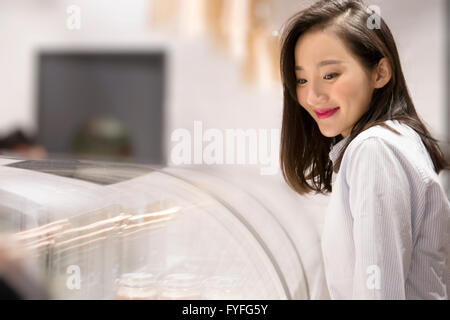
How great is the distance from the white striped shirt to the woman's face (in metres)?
0.09

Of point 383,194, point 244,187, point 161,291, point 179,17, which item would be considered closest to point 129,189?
point 161,291

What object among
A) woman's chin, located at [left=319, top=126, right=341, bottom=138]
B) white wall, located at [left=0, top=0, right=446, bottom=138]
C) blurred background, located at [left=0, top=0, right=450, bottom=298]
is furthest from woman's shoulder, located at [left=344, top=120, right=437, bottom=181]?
blurred background, located at [left=0, top=0, right=450, bottom=298]

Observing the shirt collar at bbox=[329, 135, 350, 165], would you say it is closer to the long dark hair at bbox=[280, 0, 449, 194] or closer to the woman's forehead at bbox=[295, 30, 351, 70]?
the long dark hair at bbox=[280, 0, 449, 194]

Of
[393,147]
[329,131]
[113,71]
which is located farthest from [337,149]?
[113,71]

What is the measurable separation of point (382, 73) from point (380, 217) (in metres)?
0.27

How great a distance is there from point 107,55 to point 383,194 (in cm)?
307

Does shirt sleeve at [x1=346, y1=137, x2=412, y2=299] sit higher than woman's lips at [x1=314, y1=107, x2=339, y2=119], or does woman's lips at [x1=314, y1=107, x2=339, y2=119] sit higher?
woman's lips at [x1=314, y1=107, x2=339, y2=119]

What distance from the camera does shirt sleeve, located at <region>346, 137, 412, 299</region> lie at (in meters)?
0.74

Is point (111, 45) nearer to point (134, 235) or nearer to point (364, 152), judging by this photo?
point (134, 235)

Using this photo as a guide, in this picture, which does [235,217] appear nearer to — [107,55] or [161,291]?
[161,291]

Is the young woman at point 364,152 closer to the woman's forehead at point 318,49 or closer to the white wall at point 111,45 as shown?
the woman's forehead at point 318,49

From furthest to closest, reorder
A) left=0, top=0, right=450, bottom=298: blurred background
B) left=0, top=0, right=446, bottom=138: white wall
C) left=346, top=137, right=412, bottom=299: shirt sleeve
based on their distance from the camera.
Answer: left=0, top=0, right=450, bottom=298: blurred background < left=0, top=0, right=446, bottom=138: white wall < left=346, top=137, right=412, bottom=299: shirt sleeve

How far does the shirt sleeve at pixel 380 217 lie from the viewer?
2.43ft

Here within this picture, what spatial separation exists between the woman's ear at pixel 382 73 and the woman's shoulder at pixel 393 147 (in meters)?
0.11
